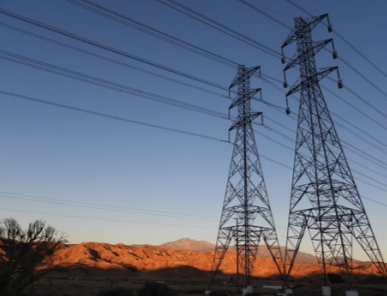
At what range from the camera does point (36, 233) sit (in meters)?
31.2

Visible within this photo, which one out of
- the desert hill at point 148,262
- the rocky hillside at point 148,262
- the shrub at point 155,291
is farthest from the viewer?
the rocky hillside at point 148,262

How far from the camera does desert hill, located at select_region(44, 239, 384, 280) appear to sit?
294ft

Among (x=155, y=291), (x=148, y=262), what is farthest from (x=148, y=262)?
(x=155, y=291)

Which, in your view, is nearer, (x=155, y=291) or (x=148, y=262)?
(x=155, y=291)

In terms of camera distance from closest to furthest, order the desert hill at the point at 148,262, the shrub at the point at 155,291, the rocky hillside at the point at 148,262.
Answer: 1. the shrub at the point at 155,291
2. the desert hill at the point at 148,262
3. the rocky hillside at the point at 148,262

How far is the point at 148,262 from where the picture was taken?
343 ft

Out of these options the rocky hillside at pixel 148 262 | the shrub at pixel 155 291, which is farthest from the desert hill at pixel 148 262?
the shrub at pixel 155 291

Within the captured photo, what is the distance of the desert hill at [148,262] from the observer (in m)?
89.8

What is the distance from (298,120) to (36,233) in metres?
27.5

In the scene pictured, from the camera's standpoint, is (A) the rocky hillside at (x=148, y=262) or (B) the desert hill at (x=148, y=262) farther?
(A) the rocky hillside at (x=148, y=262)

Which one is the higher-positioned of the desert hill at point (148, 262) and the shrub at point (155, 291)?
the desert hill at point (148, 262)

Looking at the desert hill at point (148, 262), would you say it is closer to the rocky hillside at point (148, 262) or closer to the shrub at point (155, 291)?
the rocky hillside at point (148, 262)

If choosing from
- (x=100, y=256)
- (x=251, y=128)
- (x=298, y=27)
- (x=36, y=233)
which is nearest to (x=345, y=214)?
(x=251, y=128)

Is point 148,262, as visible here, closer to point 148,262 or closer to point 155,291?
point 148,262
